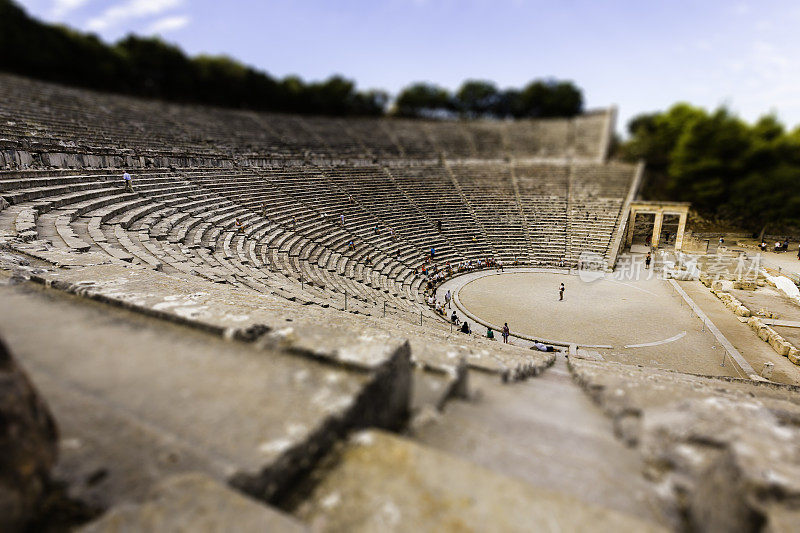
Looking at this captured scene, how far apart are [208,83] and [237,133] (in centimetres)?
1427

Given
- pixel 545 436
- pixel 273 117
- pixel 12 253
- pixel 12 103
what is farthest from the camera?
pixel 273 117

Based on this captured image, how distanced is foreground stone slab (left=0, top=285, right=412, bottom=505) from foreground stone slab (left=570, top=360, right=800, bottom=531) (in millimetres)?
1784

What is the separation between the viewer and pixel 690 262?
19.7 meters

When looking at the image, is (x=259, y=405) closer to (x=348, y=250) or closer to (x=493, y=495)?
(x=493, y=495)

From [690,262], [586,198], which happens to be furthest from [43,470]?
[586,198]

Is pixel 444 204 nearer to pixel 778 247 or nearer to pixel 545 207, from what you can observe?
pixel 545 207

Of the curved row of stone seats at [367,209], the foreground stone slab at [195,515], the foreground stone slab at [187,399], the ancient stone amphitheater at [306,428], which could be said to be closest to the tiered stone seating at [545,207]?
the curved row of stone seats at [367,209]

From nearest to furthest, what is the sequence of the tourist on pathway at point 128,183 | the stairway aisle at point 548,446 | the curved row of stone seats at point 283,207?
the stairway aisle at point 548,446 < the tourist on pathway at point 128,183 < the curved row of stone seats at point 283,207

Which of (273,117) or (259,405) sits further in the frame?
(273,117)

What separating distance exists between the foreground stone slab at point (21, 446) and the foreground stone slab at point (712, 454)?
10.1 feet

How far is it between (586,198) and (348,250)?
1829cm

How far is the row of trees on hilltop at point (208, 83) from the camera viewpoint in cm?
2552

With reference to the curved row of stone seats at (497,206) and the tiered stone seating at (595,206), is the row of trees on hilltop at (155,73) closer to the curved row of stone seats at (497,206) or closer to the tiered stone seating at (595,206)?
the curved row of stone seats at (497,206)

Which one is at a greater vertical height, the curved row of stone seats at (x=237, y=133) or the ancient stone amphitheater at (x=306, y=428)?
the curved row of stone seats at (x=237, y=133)
